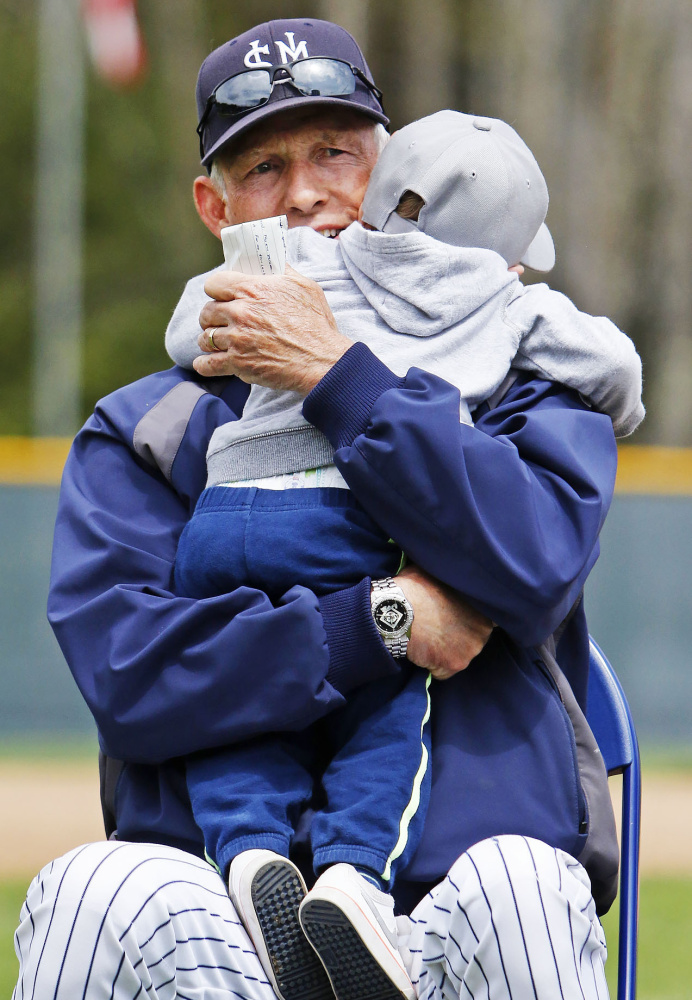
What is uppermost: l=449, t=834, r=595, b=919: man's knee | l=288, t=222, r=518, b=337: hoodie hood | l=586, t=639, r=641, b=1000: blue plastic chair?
l=288, t=222, r=518, b=337: hoodie hood

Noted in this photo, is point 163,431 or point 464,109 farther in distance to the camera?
point 464,109

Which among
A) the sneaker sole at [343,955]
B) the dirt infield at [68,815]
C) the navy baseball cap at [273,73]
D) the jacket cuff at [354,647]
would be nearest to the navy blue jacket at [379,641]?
the jacket cuff at [354,647]

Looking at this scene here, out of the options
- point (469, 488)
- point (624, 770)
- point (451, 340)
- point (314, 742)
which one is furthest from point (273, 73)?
point (624, 770)

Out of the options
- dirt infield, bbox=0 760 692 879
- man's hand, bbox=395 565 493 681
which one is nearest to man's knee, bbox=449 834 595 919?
man's hand, bbox=395 565 493 681

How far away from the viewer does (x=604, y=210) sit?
1886 cm

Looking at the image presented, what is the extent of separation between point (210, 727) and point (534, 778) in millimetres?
478

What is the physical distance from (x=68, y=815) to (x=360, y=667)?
5363 millimetres

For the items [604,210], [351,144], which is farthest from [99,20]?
[351,144]

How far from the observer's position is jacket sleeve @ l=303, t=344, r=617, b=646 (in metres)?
1.88

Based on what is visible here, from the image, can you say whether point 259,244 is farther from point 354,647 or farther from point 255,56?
point 354,647

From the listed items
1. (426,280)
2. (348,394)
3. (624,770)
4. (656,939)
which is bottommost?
(656,939)

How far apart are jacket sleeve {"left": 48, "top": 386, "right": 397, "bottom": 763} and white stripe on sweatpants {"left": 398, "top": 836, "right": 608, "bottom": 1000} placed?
0.34m

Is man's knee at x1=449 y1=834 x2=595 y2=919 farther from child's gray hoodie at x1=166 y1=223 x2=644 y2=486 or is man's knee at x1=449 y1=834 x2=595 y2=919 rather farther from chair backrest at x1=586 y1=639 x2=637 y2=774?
child's gray hoodie at x1=166 y1=223 x2=644 y2=486

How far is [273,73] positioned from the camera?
2377 millimetres
